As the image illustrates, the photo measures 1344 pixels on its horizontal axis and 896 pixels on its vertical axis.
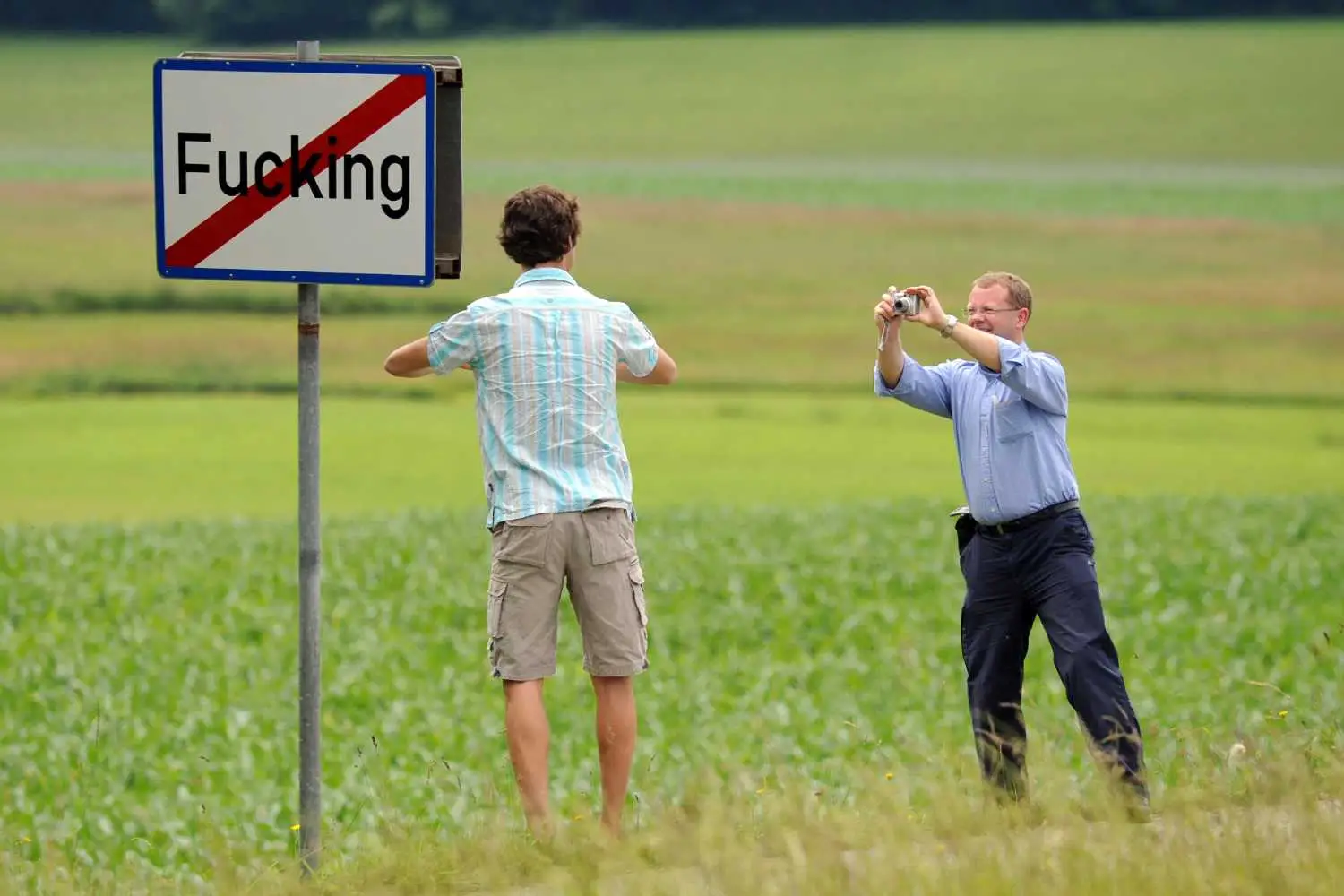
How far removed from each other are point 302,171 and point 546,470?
3.52 ft

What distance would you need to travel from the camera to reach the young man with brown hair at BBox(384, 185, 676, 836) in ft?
18.5

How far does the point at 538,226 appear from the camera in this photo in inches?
227

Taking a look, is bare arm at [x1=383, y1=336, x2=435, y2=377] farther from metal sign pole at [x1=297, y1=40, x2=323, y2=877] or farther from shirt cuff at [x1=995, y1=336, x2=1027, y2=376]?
shirt cuff at [x1=995, y1=336, x2=1027, y2=376]

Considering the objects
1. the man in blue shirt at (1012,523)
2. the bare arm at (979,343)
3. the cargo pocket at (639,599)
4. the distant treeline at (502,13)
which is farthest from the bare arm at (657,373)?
the distant treeline at (502,13)

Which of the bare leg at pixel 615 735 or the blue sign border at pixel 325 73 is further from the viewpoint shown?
the bare leg at pixel 615 735

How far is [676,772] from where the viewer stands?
29.0ft

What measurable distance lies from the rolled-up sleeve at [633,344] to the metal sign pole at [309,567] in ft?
2.90

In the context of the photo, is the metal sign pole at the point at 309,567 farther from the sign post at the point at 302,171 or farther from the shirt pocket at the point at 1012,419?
the shirt pocket at the point at 1012,419

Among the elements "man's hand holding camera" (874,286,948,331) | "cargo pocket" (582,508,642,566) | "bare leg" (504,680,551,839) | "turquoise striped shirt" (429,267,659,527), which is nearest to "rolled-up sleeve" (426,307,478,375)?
"turquoise striped shirt" (429,267,659,527)

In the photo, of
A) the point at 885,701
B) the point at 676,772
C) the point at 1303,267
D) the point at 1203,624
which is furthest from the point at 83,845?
the point at 1303,267

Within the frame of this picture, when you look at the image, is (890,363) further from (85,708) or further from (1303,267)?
(1303,267)

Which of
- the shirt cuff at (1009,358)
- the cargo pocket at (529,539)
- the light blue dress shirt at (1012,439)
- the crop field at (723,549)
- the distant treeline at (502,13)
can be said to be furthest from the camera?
the distant treeline at (502,13)

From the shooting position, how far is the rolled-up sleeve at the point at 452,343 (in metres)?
5.64

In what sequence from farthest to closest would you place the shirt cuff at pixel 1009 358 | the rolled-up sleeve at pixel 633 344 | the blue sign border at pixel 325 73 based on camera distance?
the shirt cuff at pixel 1009 358, the rolled-up sleeve at pixel 633 344, the blue sign border at pixel 325 73
